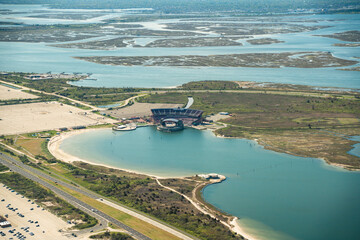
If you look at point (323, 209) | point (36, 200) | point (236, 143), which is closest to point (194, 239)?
point (323, 209)

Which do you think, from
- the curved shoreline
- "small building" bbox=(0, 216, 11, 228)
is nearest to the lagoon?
the curved shoreline

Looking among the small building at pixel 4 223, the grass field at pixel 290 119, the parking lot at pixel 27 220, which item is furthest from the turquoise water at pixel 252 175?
the small building at pixel 4 223

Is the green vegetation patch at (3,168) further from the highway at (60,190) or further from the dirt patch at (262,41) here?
the dirt patch at (262,41)

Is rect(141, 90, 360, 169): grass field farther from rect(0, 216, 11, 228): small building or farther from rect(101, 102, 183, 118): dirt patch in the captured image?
rect(0, 216, 11, 228): small building

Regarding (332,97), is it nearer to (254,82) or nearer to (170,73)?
(254,82)

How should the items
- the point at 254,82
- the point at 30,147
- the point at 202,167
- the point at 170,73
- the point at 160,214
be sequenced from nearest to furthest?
the point at 160,214
the point at 202,167
the point at 30,147
the point at 254,82
the point at 170,73

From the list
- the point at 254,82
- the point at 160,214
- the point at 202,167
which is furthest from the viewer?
the point at 254,82

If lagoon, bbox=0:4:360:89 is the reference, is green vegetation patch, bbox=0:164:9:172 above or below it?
below
